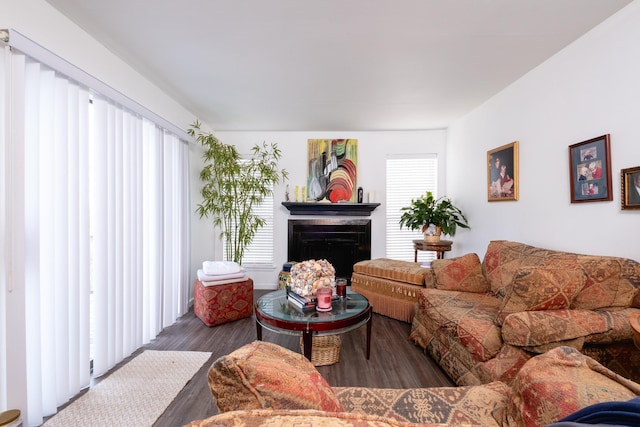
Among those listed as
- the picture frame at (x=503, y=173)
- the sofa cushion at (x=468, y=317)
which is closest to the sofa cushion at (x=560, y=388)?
the sofa cushion at (x=468, y=317)

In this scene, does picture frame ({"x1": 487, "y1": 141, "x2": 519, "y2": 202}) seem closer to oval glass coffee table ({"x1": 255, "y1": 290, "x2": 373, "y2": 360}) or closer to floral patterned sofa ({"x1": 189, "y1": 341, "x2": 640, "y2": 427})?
oval glass coffee table ({"x1": 255, "y1": 290, "x2": 373, "y2": 360})

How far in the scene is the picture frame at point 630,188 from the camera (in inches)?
67.9

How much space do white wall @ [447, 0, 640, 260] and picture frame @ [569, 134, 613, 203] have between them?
0.04m

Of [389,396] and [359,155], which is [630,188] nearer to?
[389,396]

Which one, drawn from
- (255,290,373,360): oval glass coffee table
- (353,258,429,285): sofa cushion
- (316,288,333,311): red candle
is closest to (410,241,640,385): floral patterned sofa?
(255,290,373,360): oval glass coffee table

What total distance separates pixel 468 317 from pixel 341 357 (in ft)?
3.69

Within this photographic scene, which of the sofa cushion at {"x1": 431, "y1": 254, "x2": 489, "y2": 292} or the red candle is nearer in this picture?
the red candle

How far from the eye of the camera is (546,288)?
163 cm

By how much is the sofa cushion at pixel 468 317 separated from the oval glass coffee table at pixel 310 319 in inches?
24.1

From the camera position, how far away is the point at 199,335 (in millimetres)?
2826

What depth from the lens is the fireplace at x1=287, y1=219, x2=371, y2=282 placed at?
14.4 ft

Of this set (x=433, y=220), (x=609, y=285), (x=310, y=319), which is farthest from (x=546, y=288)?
(x=433, y=220)

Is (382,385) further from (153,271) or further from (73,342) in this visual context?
(153,271)

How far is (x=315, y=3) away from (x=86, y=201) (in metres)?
2.17
